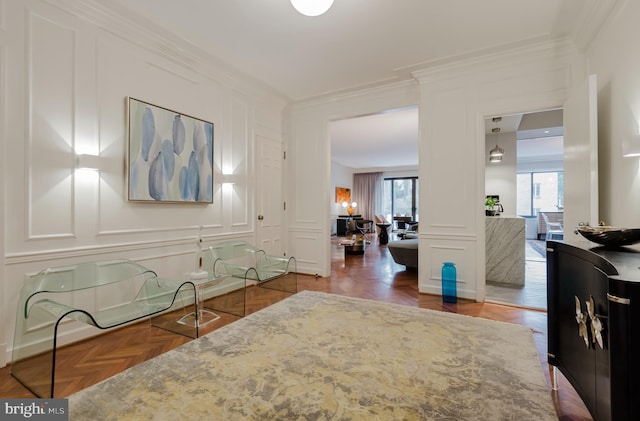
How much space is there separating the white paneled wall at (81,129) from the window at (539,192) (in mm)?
11455

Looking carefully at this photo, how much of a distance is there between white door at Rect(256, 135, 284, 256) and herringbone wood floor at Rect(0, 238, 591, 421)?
0.77 metres

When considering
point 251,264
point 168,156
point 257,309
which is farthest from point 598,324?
point 251,264

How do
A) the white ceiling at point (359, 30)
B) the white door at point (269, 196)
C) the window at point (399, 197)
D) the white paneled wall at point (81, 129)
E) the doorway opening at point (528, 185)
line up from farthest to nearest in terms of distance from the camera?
the window at point (399, 197), the white door at point (269, 196), the doorway opening at point (528, 185), the white ceiling at point (359, 30), the white paneled wall at point (81, 129)

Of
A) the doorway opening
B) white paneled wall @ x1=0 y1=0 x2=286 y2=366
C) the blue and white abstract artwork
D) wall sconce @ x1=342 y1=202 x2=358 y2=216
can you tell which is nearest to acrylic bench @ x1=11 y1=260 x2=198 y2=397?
white paneled wall @ x1=0 y1=0 x2=286 y2=366

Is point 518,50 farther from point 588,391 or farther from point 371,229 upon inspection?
point 371,229

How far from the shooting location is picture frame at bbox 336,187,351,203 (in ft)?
41.0

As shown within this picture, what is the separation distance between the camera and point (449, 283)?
146 inches

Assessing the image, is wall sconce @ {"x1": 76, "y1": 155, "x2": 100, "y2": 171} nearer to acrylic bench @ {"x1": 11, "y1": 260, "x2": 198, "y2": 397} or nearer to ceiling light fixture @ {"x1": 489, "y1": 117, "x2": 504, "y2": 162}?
acrylic bench @ {"x1": 11, "y1": 260, "x2": 198, "y2": 397}

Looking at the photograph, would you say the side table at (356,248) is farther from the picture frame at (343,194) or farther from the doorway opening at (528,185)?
the picture frame at (343,194)

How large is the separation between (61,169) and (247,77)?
259cm

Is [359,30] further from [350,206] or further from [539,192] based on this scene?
[539,192]

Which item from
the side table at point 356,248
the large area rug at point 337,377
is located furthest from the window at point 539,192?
the large area rug at point 337,377

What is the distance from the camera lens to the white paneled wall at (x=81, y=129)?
86.0 inches

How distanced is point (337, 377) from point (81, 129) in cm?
289
